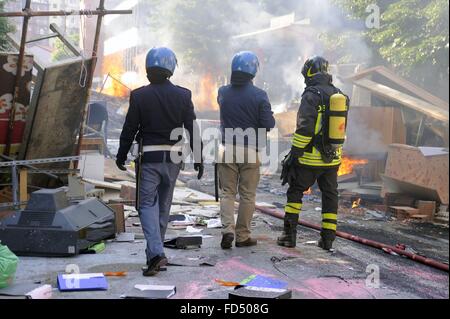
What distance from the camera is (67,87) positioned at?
6.89m

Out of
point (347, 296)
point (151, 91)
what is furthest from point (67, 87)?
point (347, 296)

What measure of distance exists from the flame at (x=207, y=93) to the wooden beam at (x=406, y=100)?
1944 centimetres

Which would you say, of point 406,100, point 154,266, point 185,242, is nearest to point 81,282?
point 154,266

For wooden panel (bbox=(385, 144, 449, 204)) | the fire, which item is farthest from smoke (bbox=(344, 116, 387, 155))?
wooden panel (bbox=(385, 144, 449, 204))

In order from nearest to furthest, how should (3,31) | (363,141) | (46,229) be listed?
(46,229) < (3,31) < (363,141)

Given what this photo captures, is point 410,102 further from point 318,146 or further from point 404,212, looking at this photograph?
point 318,146

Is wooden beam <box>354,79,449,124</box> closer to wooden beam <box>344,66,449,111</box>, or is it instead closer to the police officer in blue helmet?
wooden beam <box>344,66,449,111</box>

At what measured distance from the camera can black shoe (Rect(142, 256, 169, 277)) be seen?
4457mm

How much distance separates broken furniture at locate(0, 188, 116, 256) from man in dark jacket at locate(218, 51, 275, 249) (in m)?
1.48

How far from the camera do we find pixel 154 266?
4.48m

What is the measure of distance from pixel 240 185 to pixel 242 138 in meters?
0.50

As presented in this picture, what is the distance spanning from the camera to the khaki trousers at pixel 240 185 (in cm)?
568

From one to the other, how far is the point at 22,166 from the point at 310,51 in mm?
23889
